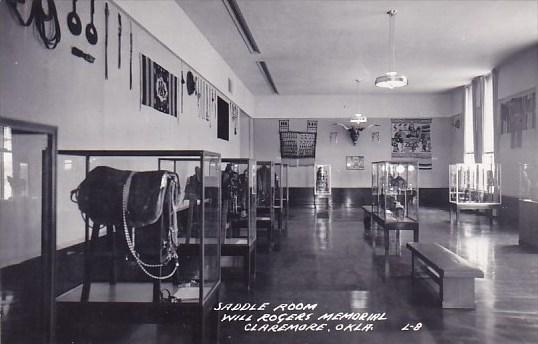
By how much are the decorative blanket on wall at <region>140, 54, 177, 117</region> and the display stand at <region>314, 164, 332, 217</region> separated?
9.92 m

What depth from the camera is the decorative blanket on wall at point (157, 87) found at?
19.1ft

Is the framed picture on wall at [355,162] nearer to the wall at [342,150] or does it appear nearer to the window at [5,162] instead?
the wall at [342,150]

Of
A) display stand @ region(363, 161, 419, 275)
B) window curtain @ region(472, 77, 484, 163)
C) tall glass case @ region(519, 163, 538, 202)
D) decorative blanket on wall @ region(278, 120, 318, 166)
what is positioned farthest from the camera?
decorative blanket on wall @ region(278, 120, 318, 166)

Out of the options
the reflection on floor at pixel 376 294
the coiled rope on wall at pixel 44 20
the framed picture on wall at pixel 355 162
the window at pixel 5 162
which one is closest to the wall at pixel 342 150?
the framed picture on wall at pixel 355 162

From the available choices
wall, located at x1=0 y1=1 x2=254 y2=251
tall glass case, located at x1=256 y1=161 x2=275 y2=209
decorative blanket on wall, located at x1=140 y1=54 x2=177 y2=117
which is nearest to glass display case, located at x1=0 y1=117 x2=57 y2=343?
wall, located at x1=0 y1=1 x2=254 y2=251

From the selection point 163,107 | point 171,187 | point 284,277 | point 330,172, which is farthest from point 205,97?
point 330,172

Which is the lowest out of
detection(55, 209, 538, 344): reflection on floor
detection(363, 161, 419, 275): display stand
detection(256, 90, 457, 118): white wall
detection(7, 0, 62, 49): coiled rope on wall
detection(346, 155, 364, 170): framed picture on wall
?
detection(55, 209, 538, 344): reflection on floor

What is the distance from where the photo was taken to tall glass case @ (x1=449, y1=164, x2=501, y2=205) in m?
11.8

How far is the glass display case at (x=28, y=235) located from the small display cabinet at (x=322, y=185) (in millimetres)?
14156

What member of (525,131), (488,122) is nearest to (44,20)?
(525,131)

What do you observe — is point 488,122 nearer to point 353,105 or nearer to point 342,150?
point 353,105

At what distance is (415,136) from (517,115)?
612 cm

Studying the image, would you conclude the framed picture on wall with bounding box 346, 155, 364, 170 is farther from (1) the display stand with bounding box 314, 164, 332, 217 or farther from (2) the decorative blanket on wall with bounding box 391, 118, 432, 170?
(2) the decorative blanket on wall with bounding box 391, 118, 432, 170

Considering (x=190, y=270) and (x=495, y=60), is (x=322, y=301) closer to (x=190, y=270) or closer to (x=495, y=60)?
(x=190, y=270)
